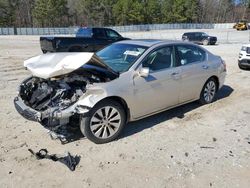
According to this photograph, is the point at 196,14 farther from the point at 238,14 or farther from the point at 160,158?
the point at 160,158

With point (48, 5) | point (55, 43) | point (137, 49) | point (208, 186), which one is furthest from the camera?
point (48, 5)

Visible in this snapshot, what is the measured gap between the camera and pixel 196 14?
9200 centimetres

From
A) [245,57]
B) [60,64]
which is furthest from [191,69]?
[245,57]

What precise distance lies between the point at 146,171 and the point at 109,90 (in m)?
1.34

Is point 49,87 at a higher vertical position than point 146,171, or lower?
higher

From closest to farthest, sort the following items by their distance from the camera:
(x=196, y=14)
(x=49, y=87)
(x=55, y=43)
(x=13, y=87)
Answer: (x=49, y=87)
(x=13, y=87)
(x=55, y=43)
(x=196, y=14)

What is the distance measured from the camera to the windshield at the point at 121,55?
16.1 feet

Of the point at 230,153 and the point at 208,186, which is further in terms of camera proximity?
the point at 230,153

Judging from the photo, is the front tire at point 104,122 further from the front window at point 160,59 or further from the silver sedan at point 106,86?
the front window at point 160,59

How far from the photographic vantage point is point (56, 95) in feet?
14.2

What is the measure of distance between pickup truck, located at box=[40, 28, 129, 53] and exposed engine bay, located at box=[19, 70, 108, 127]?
28.6ft

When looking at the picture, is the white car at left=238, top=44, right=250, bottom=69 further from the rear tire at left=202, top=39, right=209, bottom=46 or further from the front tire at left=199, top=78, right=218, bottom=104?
the rear tire at left=202, top=39, right=209, bottom=46

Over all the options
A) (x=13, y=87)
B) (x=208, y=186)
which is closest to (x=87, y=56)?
(x=208, y=186)

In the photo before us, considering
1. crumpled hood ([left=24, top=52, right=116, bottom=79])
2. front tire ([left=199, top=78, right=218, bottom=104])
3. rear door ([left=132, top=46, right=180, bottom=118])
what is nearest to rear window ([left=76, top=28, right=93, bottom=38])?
front tire ([left=199, top=78, right=218, bottom=104])
